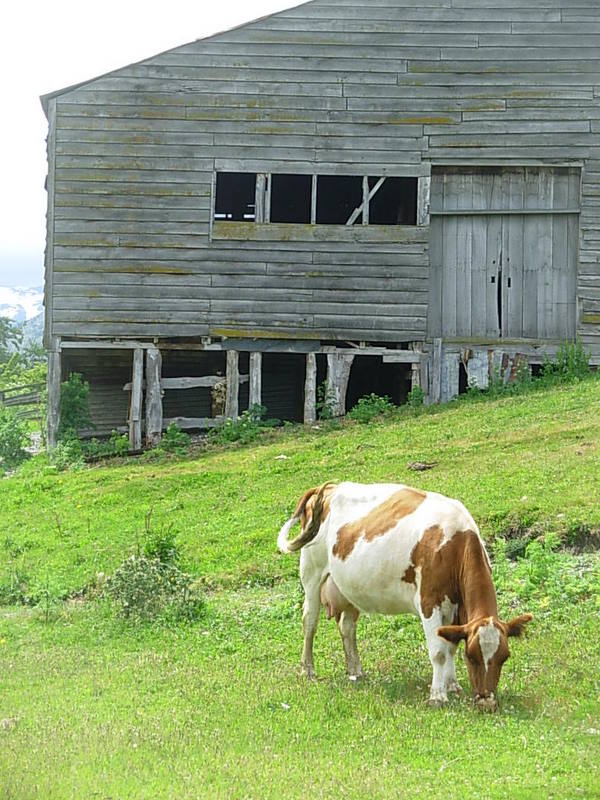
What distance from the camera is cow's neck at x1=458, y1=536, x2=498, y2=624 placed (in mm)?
7727

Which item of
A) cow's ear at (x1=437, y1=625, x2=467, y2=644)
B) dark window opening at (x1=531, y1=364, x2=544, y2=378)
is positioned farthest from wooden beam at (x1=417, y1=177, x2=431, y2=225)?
cow's ear at (x1=437, y1=625, x2=467, y2=644)

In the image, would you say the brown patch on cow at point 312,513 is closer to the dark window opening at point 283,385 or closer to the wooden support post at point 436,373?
the wooden support post at point 436,373

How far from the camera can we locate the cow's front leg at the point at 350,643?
8.91m

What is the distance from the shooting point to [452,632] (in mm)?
7621

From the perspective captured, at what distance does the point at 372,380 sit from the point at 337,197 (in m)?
5.00

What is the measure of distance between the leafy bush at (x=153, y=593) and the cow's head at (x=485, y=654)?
14.4 feet

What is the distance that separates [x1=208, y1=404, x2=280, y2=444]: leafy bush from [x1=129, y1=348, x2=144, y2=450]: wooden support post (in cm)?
161

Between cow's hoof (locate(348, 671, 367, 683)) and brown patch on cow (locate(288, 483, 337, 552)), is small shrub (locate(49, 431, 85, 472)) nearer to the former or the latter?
brown patch on cow (locate(288, 483, 337, 552))

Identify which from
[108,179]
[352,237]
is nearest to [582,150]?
[352,237]

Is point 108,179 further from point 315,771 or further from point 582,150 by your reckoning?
point 315,771

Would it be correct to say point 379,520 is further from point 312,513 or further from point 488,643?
point 488,643

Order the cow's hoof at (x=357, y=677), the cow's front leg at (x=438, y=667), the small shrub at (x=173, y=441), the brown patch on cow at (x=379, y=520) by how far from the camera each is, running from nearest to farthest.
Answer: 1. the cow's front leg at (x=438, y=667)
2. the brown patch on cow at (x=379, y=520)
3. the cow's hoof at (x=357, y=677)
4. the small shrub at (x=173, y=441)

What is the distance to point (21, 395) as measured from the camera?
43250mm

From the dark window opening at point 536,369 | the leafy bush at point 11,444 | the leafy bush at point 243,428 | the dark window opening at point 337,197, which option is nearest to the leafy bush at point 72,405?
the leafy bush at point 11,444
